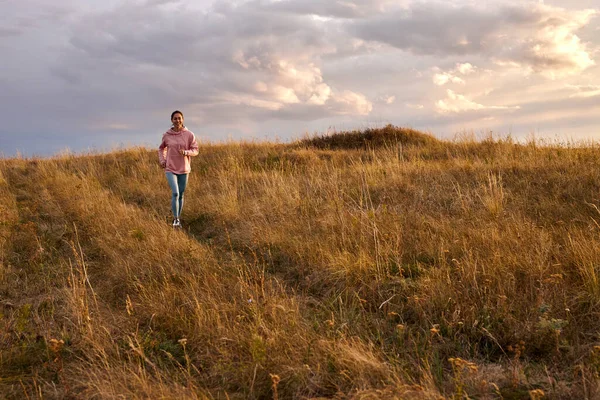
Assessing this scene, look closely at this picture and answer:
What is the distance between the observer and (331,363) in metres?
2.92

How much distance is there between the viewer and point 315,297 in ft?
14.4

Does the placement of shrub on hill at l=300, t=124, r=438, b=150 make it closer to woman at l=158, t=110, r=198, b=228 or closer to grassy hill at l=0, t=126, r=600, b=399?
grassy hill at l=0, t=126, r=600, b=399

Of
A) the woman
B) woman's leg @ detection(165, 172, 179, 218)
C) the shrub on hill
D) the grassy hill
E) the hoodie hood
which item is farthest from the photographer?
the shrub on hill

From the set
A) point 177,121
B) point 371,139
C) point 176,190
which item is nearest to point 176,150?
point 177,121

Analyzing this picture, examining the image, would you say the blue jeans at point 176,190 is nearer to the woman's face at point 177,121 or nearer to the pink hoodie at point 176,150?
the pink hoodie at point 176,150

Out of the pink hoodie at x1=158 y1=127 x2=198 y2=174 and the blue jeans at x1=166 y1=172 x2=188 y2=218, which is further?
the pink hoodie at x1=158 y1=127 x2=198 y2=174

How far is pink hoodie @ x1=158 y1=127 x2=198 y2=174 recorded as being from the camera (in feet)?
25.7

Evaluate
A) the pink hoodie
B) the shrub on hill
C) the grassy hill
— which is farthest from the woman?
the shrub on hill

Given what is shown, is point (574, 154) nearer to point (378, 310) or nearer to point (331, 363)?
point (378, 310)

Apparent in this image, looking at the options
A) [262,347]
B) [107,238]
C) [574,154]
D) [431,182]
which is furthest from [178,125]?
[574,154]

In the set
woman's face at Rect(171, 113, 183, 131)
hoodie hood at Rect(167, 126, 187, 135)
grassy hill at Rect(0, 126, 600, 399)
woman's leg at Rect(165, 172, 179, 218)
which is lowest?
grassy hill at Rect(0, 126, 600, 399)

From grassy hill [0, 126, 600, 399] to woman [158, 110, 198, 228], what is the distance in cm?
62

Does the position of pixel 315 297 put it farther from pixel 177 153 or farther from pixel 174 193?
pixel 177 153

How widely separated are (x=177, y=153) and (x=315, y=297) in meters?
4.66
